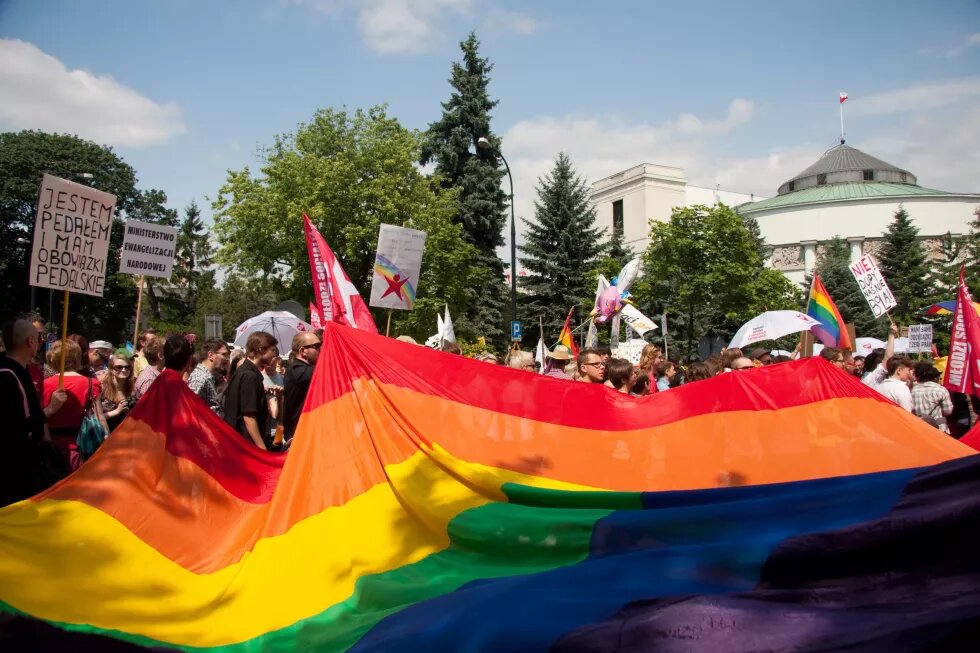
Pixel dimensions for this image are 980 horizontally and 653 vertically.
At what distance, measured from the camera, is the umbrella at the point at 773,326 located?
1276cm

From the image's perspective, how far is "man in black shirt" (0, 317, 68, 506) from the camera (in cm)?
525

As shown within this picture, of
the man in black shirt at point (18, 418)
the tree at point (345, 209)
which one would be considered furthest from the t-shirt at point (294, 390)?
the tree at point (345, 209)

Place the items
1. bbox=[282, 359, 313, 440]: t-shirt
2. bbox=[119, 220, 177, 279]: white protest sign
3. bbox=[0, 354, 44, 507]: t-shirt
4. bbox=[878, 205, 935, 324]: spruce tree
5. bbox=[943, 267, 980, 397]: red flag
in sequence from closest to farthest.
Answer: bbox=[0, 354, 44, 507]: t-shirt < bbox=[282, 359, 313, 440]: t-shirt < bbox=[943, 267, 980, 397]: red flag < bbox=[119, 220, 177, 279]: white protest sign < bbox=[878, 205, 935, 324]: spruce tree

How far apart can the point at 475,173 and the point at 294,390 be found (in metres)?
→ 38.8

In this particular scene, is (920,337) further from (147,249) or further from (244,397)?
(147,249)

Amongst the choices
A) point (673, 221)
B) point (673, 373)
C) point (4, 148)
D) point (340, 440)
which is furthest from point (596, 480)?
point (4, 148)

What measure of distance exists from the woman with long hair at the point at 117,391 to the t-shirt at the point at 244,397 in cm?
132

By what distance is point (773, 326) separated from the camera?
13.1 meters

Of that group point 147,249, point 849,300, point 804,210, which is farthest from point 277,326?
point 804,210

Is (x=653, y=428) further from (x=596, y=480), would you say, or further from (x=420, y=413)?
(x=420, y=413)

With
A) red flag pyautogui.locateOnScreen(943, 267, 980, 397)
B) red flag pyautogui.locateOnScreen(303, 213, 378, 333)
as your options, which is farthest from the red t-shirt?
red flag pyautogui.locateOnScreen(943, 267, 980, 397)

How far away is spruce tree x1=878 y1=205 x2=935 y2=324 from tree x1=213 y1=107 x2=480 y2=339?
2880 centimetres

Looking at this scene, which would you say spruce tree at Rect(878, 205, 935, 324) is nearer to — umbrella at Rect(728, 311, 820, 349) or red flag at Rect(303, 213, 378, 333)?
umbrella at Rect(728, 311, 820, 349)

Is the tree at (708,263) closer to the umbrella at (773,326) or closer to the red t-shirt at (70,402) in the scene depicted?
the umbrella at (773,326)
